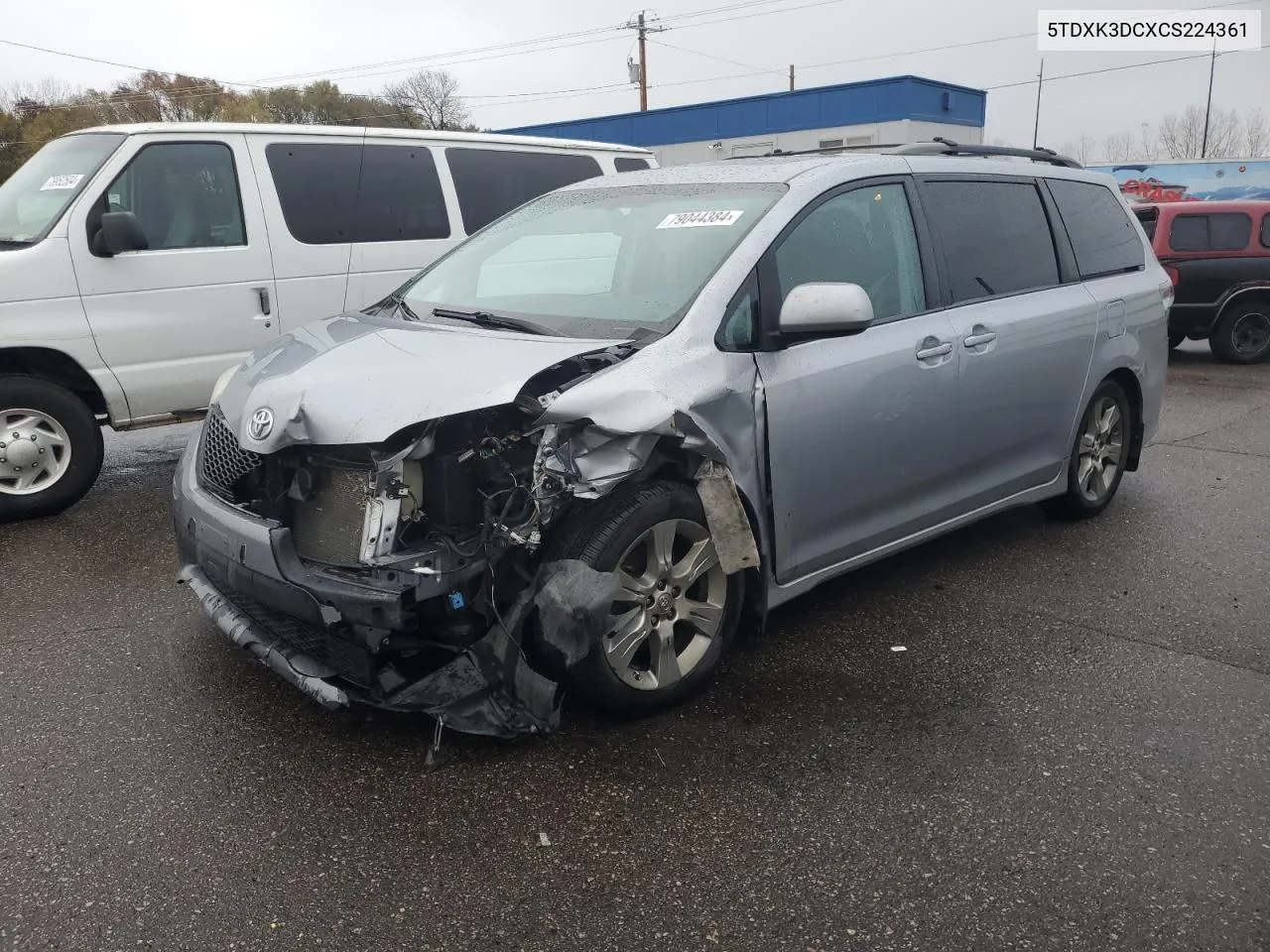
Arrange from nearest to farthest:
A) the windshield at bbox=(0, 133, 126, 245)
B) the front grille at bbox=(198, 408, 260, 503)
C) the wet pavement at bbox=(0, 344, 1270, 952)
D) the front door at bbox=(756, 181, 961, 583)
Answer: the wet pavement at bbox=(0, 344, 1270, 952), the front grille at bbox=(198, 408, 260, 503), the front door at bbox=(756, 181, 961, 583), the windshield at bbox=(0, 133, 126, 245)

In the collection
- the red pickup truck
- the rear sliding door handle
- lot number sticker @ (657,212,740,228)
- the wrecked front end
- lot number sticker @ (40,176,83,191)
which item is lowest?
the red pickup truck

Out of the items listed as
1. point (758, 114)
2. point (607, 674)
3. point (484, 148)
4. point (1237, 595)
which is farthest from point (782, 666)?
point (758, 114)

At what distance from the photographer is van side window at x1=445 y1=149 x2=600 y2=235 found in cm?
721

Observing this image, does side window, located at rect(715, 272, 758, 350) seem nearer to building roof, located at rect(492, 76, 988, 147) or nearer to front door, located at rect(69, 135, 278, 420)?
front door, located at rect(69, 135, 278, 420)

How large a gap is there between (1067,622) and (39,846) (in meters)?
3.71

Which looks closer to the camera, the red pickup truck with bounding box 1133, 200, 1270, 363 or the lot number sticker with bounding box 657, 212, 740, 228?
the lot number sticker with bounding box 657, 212, 740, 228

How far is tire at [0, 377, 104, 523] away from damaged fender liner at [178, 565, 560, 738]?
3193mm

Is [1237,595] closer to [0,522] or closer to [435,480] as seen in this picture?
[435,480]

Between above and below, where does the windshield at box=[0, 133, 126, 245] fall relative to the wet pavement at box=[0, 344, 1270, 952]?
above

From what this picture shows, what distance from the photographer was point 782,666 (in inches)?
150

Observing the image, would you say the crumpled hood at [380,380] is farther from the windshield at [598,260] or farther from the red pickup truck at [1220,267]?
the red pickup truck at [1220,267]

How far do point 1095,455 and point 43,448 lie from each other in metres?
5.59

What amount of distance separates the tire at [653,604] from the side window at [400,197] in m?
4.20

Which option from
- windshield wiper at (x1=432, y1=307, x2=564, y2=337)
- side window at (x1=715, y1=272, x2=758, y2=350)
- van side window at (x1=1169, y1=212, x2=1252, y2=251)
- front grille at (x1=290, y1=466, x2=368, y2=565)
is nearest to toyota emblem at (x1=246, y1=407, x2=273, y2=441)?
front grille at (x1=290, y1=466, x2=368, y2=565)
